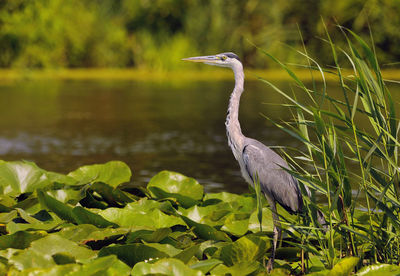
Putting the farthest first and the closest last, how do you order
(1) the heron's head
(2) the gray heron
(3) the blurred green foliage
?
(3) the blurred green foliage, (1) the heron's head, (2) the gray heron

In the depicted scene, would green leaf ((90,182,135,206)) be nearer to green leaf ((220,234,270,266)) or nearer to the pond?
green leaf ((220,234,270,266))

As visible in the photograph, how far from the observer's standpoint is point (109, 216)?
3352 millimetres

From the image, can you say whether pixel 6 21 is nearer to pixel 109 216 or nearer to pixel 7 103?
pixel 7 103

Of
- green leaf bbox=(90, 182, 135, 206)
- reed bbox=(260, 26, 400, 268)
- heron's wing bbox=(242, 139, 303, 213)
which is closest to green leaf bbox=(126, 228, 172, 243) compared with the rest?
reed bbox=(260, 26, 400, 268)

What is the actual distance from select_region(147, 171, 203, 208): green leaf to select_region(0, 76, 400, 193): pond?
4.66 feet

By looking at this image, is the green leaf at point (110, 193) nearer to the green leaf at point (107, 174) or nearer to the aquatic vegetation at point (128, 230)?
the aquatic vegetation at point (128, 230)

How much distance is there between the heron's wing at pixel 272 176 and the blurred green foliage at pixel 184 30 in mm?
14812

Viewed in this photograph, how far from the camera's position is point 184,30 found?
20.6 metres

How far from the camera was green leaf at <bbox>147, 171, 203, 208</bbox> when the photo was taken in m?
3.89

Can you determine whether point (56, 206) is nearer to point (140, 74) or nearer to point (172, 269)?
point (172, 269)

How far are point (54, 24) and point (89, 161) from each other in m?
10.7

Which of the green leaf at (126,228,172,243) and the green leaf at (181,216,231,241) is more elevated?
the green leaf at (126,228,172,243)

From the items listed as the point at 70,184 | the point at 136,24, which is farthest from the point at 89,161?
the point at 136,24

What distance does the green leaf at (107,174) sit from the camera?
4188 mm
